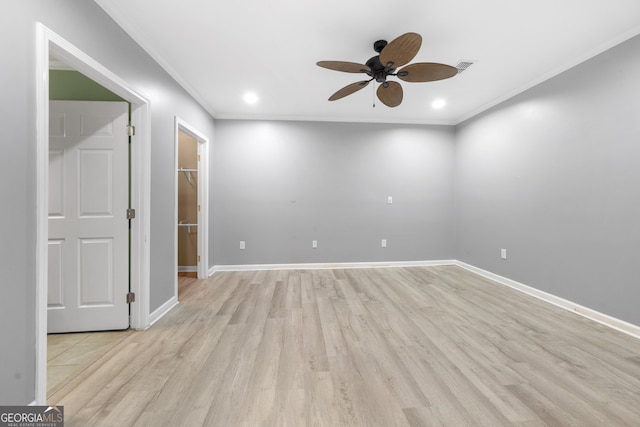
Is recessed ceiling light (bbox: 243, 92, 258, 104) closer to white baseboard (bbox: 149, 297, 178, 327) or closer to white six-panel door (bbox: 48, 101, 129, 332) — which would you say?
white six-panel door (bbox: 48, 101, 129, 332)

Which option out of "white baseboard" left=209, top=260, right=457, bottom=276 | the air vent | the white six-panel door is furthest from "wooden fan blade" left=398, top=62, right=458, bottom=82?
"white baseboard" left=209, top=260, right=457, bottom=276

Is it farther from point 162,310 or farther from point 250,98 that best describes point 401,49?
point 162,310

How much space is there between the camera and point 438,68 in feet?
6.49

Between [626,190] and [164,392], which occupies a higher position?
[626,190]

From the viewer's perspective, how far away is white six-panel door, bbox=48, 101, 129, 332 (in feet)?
7.06

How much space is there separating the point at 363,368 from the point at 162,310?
212 cm

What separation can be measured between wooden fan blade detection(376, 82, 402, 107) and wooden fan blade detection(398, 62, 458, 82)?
0.15 metres

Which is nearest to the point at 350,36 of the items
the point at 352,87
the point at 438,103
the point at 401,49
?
the point at 352,87

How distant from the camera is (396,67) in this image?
2061 mm

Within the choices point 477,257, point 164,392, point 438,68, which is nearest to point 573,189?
point 477,257

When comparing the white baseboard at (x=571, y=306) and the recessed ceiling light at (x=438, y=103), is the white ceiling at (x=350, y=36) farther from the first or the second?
the white baseboard at (x=571, y=306)

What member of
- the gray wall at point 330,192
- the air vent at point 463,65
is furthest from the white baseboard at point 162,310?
the air vent at point 463,65

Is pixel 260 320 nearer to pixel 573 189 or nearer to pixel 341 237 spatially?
pixel 341 237

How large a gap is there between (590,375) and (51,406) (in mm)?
3309
